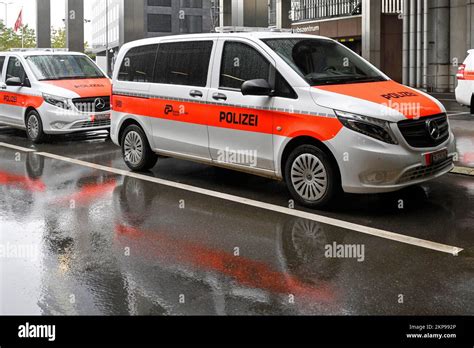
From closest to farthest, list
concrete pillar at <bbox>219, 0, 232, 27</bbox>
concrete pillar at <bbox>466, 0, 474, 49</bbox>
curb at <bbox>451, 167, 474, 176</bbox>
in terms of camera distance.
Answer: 1. curb at <bbox>451, 167, 474, 176</bbox>
2. concrete pillar at <bbox>466, 0, 474, 49</bbox>
3. concrete pillar at <bbox>219, 0, 232, 27</bbox>

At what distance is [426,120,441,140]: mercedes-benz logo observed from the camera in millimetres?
7585

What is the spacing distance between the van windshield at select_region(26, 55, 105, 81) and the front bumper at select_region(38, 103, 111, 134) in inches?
39.0

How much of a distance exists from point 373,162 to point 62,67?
383 inches

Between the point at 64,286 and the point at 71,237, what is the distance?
1.57m

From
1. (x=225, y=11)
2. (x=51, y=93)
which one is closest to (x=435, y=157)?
(x=51, y=93)

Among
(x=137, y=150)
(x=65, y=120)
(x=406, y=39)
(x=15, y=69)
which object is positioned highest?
(x=406, y=39)

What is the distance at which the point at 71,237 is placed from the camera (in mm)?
6812

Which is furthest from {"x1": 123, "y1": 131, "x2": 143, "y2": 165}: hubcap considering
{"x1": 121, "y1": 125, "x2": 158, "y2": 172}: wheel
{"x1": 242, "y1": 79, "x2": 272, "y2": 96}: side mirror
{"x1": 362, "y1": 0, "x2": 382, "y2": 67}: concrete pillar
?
{"x1": 362, "y1": 0, "x2": 382, "y2": 67}: concrete pillar

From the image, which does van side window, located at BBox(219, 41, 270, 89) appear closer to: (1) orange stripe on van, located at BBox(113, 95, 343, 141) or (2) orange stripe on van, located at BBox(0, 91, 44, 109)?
(1) orange stripe on van, located at BBox(113, 95, 343, 141)

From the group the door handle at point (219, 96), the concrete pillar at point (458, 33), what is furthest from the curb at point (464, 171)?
the concrete pillar at point (458, 33)

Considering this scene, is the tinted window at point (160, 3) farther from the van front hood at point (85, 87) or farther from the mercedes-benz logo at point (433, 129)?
the mercedes-benz logo at point (433, 129)

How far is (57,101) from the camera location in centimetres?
1384

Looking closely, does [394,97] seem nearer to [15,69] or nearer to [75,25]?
[15,69]
